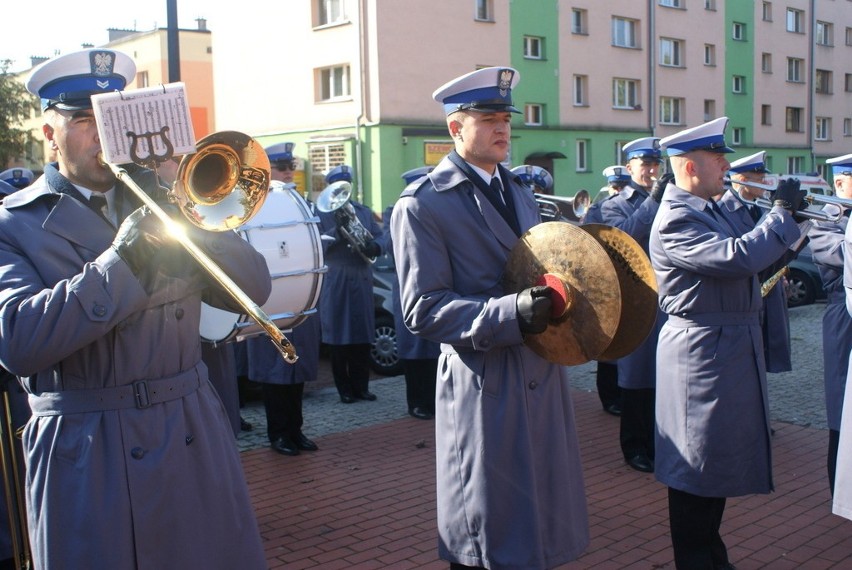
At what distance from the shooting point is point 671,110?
39875 mm

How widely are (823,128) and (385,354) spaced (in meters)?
45.1

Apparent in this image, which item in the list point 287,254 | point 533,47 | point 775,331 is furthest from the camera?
point 533,47

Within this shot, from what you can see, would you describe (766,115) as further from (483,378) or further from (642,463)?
(483,378)

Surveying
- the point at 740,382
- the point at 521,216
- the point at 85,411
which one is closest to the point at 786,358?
the point at 740,382

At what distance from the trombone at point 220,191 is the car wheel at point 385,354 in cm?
764

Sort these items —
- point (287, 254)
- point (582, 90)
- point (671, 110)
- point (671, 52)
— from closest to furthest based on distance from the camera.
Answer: point (287, 254) < point (582, 90) < point (671, 52) < point (671, 110)

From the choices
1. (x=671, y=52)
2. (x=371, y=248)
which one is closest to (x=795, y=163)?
(x=671, y=52)

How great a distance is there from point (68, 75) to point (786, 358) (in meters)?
6.12

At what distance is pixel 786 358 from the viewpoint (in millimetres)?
7340

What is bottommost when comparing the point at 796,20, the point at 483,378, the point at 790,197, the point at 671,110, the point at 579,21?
the point at 483,378

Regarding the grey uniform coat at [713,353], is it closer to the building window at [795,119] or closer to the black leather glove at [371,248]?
the black leather glove at [371,248]

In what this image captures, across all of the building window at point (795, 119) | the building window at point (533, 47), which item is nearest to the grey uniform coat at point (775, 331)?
the building window at point (533, 47)

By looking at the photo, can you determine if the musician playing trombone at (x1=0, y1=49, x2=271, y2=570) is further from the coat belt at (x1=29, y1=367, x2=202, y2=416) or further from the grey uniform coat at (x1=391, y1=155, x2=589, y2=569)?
the grey uniform coat at (x1=391, y1=155, x2=589, y2=569)

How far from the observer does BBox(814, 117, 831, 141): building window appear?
160ft
